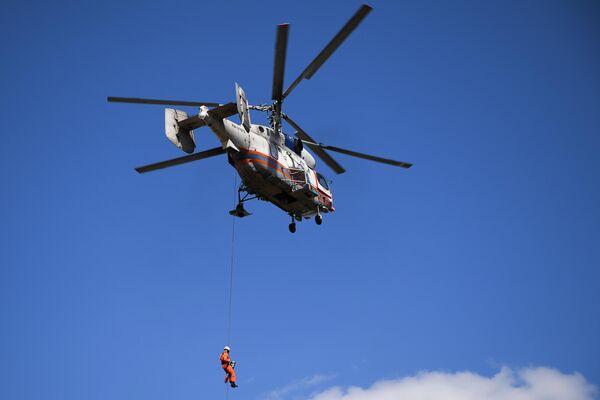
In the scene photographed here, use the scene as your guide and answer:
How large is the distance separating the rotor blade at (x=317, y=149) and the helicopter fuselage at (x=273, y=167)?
1.31 ft

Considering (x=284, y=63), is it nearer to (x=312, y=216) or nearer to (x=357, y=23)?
(x=357, y=23)

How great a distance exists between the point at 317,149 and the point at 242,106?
18.9 ft

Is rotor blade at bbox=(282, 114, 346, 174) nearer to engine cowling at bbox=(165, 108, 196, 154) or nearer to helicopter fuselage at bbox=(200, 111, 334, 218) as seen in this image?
helicopter fuselage at bbox=(200, 111, 334, 218)

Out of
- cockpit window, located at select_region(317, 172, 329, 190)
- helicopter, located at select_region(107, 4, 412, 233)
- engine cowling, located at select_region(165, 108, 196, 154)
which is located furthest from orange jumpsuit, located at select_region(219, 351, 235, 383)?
→ cockpit window, located at select_region(317, 172, 329, 190)

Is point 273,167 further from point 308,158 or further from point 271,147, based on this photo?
point 308,158

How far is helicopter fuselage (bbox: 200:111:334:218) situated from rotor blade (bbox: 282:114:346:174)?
1.31 feet

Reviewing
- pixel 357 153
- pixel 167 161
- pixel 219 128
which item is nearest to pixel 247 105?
pixel 219 128

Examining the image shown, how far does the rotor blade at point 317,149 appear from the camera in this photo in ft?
84.2

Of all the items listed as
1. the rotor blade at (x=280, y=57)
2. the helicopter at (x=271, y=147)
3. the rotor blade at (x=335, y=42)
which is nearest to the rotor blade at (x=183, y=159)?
the helicopter at (x=271, y=147)

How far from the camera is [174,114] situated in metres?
23.3

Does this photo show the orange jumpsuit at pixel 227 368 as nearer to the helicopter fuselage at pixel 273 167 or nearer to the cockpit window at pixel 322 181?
the helicopter fuselage at pixel 273 167

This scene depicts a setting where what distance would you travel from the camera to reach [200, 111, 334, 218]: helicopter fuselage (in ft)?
76.0

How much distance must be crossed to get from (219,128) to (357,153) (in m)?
6.13

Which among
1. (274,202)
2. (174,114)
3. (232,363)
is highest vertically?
(174,114)
